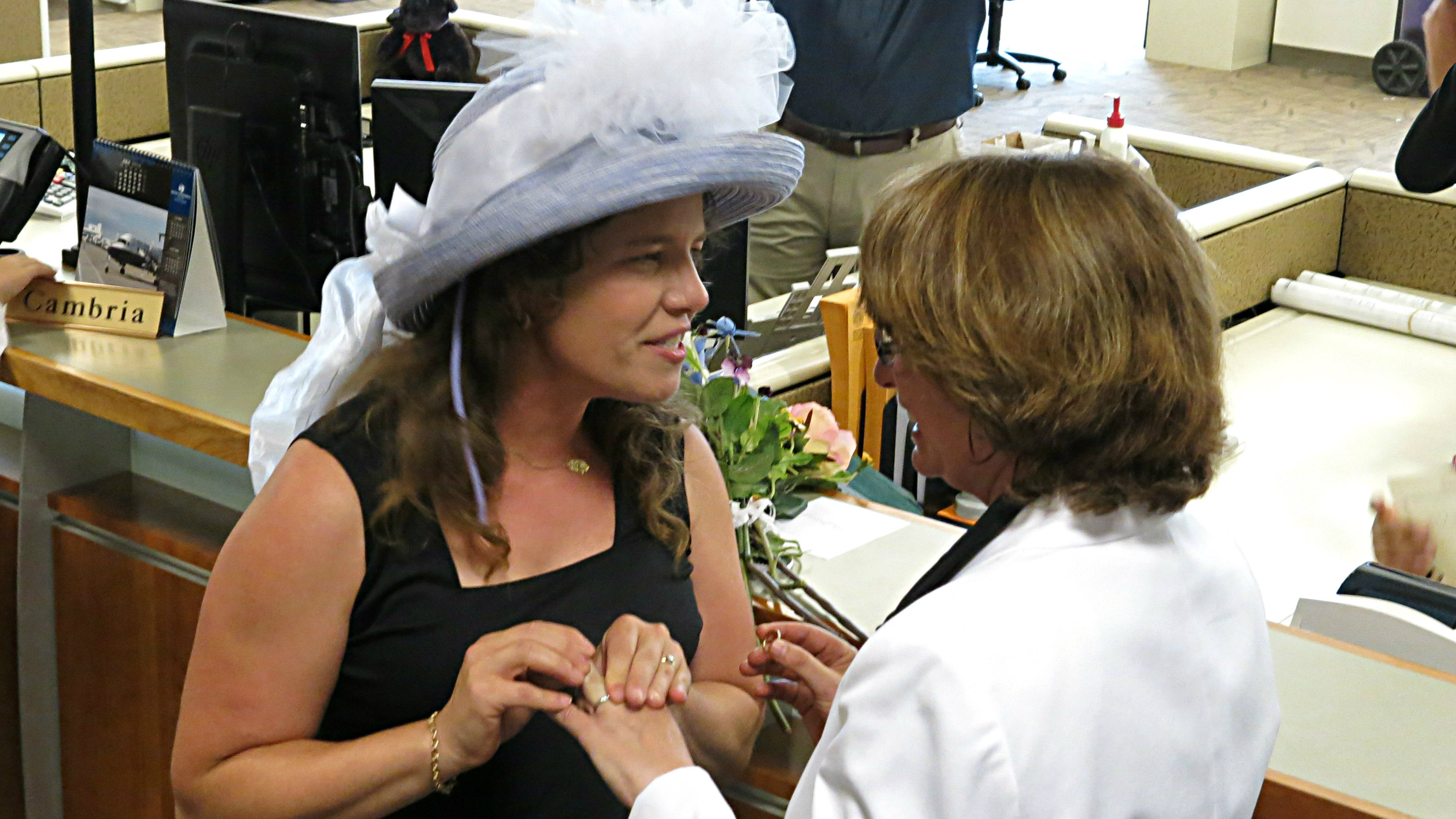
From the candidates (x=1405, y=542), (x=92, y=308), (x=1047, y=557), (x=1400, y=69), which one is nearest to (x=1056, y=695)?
(x=1047, y=557)

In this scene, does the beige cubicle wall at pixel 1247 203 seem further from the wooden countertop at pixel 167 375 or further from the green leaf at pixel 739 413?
the wooden countertop at pixel 167 375

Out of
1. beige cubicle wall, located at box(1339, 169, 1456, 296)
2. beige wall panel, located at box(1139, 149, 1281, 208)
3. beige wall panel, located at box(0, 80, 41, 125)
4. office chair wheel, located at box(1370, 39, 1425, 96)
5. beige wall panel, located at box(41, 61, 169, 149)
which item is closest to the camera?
beige cubicle wall, located at box(1339, 169, 1456, 296)

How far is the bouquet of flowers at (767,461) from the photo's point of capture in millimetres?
1516

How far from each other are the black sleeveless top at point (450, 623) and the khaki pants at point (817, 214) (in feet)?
7.43

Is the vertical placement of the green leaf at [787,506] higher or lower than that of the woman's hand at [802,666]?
lower

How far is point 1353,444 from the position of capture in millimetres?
2936

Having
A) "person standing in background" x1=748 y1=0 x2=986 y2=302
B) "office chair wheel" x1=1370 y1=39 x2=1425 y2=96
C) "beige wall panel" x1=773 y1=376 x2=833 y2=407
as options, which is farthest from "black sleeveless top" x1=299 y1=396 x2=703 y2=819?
"office chair wheel" x1=1370 y1=39 x2=1425 y2=96

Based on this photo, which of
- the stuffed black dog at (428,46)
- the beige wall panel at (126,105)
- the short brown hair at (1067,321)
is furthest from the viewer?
the stuffed black dog at (428,46)

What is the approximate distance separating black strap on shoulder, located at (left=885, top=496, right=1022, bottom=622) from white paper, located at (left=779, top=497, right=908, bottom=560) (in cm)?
50

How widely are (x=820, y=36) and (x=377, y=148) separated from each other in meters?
1.51

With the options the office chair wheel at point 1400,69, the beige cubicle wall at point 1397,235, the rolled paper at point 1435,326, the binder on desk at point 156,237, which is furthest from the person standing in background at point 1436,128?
the office chair wheel at point 1400,69

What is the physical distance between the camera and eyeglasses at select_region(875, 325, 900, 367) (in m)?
1.07

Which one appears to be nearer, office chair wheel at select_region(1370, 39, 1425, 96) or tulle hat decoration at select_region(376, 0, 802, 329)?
tulle hat decoration at select_region(376, 0, 802, 329)

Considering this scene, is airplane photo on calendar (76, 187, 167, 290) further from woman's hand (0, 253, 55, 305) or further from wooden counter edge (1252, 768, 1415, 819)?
wooden counter edge (1252, 768, 1415, 819)
